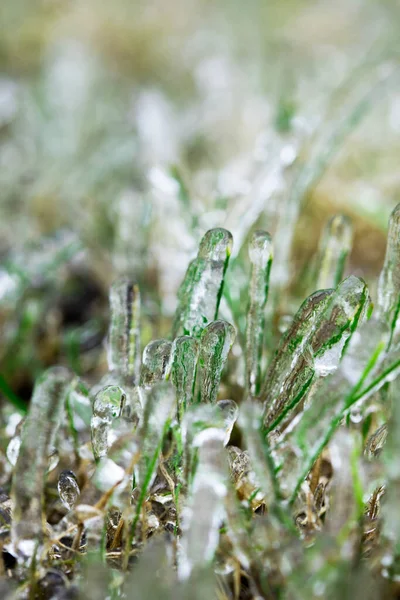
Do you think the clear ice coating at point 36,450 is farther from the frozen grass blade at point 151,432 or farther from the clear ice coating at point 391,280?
the clear ice coating at point 391,280

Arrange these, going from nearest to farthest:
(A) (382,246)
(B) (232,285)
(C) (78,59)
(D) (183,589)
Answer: (D) (183,589)
(B) (232,285)
(A) (382,246)
(C) (78,59)

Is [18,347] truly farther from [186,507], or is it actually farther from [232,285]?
[186,507]

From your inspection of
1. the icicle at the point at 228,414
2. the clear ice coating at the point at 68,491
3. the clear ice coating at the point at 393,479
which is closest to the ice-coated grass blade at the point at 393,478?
the clear ice coating at the point at 393,479

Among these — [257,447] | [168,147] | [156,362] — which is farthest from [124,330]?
[168,147]

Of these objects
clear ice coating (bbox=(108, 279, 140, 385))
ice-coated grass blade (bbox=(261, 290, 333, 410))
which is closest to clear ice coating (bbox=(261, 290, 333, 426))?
ice-coated grass blade (bbox=(261, 290, 333, 410))

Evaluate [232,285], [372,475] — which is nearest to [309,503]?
[372,475]

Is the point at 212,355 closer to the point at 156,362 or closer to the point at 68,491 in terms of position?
the point at 156,362
